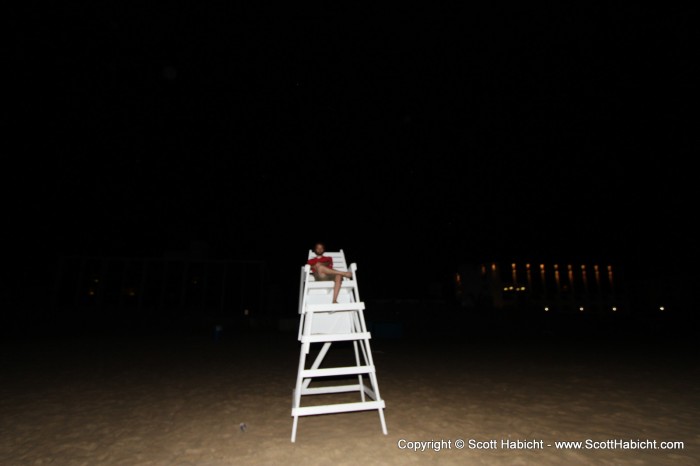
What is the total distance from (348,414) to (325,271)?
7.91 feet

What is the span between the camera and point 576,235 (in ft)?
121

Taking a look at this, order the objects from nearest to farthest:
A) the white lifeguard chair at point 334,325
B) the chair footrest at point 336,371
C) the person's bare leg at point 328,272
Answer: the chair footrest at point 336,371 → the white lifeguard chair at point 334,325 → the person's bare leg at point 328,272

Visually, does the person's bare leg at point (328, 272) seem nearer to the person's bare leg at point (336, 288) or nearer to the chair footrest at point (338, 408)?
the person's bare leg at point (336, 288)

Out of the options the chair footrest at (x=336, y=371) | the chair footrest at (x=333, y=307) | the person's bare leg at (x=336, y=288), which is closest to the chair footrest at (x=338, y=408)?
the chair footrest at (x=336, y=371)

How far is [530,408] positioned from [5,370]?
10.9m

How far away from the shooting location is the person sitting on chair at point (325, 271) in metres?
4.20

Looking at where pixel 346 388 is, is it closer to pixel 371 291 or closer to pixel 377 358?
pixel 377 358

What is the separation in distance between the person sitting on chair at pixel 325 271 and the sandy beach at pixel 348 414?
1.83m

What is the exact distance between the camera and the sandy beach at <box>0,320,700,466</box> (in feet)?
12.8

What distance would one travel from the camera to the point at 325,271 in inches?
166

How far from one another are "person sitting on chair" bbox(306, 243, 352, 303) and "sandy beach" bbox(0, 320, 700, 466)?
1.83 metres

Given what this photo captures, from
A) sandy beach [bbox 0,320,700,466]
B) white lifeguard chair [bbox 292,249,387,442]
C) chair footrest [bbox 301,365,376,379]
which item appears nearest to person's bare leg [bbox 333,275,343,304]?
white lifeguard chair [bbox 292,249,387,442]

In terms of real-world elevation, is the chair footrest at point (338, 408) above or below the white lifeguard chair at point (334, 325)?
below

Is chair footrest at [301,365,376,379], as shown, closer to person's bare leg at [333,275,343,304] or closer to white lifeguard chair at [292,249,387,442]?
white lifeguard chair at [292,249,387,442]
